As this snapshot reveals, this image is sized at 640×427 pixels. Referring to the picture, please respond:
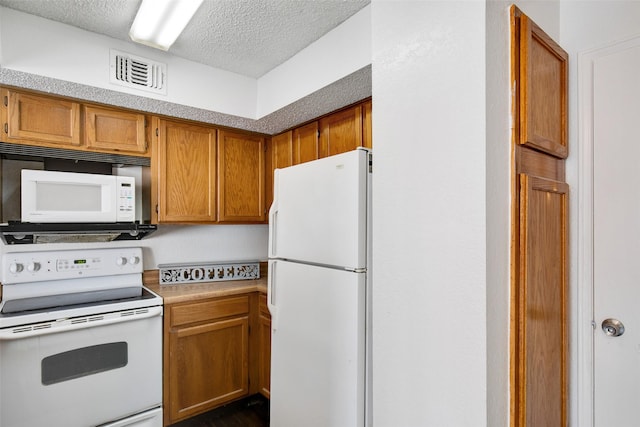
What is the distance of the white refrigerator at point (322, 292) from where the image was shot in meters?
1.47

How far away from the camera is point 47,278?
2125 millimetres

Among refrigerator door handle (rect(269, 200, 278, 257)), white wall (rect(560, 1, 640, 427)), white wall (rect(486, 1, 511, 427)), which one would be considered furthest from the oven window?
white wall (rect(560, 1, 640, 427))

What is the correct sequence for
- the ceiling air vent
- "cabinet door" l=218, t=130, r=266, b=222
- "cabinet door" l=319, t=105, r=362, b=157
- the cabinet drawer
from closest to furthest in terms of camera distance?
1. the ceiling air vent
2. "cabinet door" l=319, t=105, r=362, b=157
3. the cabinet drawer
4. "cabinet door" l=218, t=130, r=266, b=222

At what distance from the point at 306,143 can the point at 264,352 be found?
156cm

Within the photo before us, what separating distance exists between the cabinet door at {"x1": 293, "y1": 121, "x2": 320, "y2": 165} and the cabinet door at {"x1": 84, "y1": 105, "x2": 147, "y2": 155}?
1046 millimetres

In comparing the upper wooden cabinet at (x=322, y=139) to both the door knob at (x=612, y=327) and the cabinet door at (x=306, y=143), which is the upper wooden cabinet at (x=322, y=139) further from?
the door knob at (x=612, y=327)

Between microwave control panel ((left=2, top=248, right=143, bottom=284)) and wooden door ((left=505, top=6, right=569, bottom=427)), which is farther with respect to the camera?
microwave control panel ((left=2, top=248, right=143, bottom=284))

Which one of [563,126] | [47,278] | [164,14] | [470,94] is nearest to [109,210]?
[47,278]

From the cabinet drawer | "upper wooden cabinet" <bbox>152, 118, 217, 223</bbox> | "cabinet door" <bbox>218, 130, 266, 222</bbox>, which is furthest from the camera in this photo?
"cabinet door" <bbox>218, 130, 266, 222</bbox>

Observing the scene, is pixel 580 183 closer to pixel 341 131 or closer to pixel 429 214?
pixel 429 214

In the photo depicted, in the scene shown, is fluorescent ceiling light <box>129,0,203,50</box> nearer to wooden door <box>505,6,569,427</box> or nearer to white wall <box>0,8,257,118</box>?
white wall <box>0,8,257,118</box>

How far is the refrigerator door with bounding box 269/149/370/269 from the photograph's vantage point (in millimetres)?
1486

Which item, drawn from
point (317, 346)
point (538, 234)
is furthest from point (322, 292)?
point (538, 234)

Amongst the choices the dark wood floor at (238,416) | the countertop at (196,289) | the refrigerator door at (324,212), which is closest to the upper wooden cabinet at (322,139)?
the refrigerator door at (324,212)
